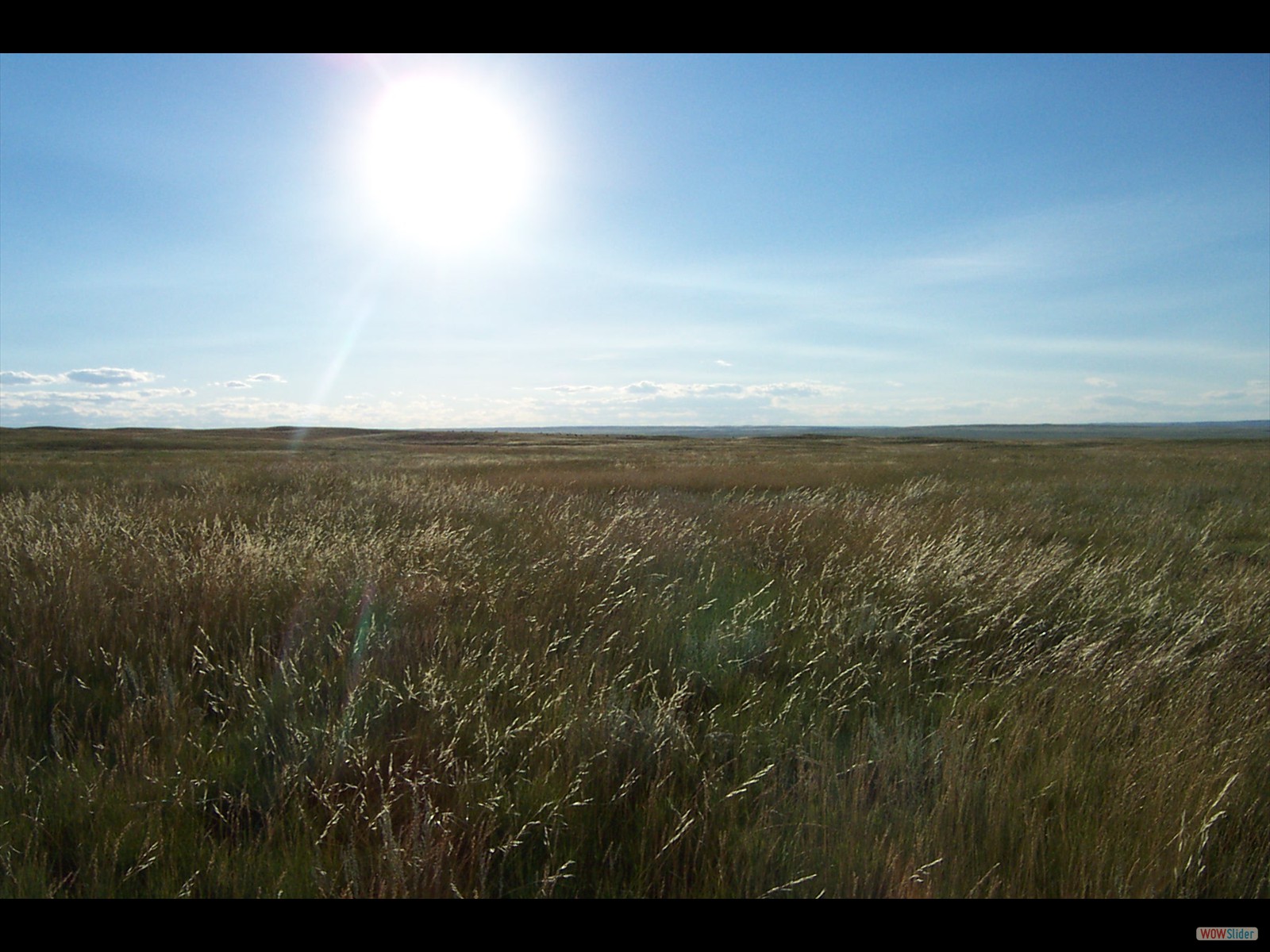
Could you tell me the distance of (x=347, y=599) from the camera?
13.6 feet

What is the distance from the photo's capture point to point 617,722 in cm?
249

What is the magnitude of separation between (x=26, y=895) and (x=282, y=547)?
4063mm

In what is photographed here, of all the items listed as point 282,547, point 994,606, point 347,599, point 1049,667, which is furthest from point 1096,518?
point 282,547

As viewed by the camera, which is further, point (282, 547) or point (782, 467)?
point (782, 467)
